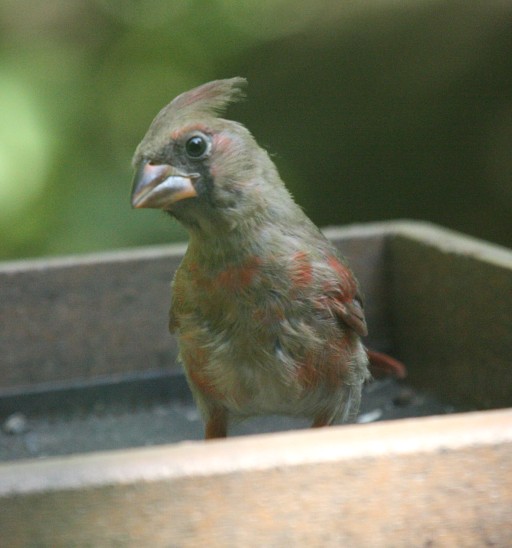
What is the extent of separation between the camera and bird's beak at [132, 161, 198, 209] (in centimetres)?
209

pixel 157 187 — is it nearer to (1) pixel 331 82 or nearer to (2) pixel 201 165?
(2) pixel 201 165

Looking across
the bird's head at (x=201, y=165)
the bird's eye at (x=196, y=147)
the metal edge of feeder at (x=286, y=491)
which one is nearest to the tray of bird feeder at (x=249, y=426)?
the metal edge of feeder at (x=286, y=491)

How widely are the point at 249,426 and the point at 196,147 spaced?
1028mm

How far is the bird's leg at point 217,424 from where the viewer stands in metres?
2.49

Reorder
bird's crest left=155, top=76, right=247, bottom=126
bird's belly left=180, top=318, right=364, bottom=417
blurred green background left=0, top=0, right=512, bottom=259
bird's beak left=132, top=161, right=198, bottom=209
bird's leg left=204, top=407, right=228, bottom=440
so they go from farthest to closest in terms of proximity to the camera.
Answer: blurred green background left=0, top=0, right=512, bottom=259, bird's leg left=204, top=407, right=228, bottom=440, bird's belly left=180, top=318, right=364, bottom=417, bird's crest left=155, top=76, right=247, bottom=126, bird's beak left=132, top=161, right=198, bottom=209

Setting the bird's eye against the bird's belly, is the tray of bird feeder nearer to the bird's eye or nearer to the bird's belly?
the bird's belly

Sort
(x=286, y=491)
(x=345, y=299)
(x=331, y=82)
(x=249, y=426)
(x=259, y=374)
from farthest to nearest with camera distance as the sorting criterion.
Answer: (x=331, y=82)
(x=249, y=426)
(x=345, y=299)
(x=259, y=374)
(x=286, y=491)

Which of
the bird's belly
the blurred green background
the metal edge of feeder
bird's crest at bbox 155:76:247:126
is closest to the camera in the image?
the metal edge of feeder

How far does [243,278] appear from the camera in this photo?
2260 mm

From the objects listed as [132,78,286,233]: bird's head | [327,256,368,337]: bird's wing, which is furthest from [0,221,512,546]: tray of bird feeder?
[132,78,286,233]: bird's head

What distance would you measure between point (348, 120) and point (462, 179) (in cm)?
71

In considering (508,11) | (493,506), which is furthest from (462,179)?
A: (493,506)

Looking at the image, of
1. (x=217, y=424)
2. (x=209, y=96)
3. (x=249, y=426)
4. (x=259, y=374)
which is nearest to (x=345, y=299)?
(x=259, y=374)

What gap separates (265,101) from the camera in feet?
18.9
